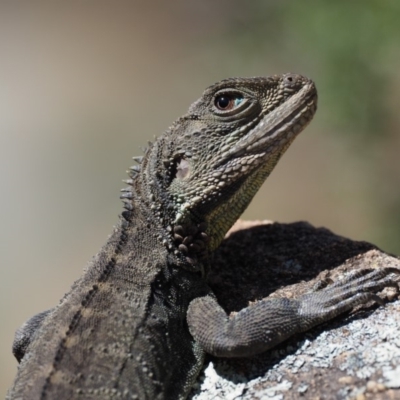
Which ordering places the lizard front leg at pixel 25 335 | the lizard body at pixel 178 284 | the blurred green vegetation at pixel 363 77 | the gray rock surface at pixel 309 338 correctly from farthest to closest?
the blurred green vegetation at pixel 363 77 < the lizard front leg at pixel 25 335 < the lizard body at pixel 178 284 < the gray rock surface at pixel 309 338

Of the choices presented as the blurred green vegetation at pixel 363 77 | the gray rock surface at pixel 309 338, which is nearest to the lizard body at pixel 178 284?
the gray rock surface at pixel 309 338

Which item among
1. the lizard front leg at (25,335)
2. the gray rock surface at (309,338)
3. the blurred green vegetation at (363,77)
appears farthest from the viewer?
the blurred green vegetation at (363,77)

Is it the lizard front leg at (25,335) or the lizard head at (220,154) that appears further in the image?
the lizard front leg at (25,335)

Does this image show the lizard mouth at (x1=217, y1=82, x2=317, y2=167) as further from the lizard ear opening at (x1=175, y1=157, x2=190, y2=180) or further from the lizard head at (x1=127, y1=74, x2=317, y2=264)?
the lizard ear opening at (x1=175, y1=157, x2=190, y2=180)

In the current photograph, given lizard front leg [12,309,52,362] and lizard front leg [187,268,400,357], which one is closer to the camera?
lizard front leg [187,268,400,357]

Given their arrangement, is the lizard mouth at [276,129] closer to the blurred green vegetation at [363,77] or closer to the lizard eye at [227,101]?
the lizard eye at [227,101]

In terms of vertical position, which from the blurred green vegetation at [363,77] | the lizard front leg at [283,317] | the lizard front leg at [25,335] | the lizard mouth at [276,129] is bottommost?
the lizard front leg at [25,335]

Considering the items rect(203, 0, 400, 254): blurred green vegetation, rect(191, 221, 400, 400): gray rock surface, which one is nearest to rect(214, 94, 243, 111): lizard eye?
rect(191, 221, 400, 400): gray rock surface
